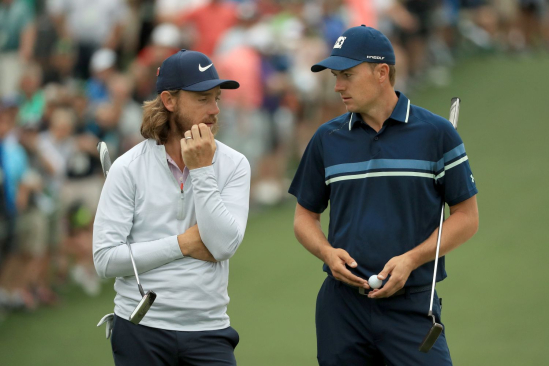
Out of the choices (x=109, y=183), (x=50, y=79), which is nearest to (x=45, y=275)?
(x=50, y=79)

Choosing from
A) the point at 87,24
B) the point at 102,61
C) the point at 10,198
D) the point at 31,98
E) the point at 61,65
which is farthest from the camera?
the point at 87,24

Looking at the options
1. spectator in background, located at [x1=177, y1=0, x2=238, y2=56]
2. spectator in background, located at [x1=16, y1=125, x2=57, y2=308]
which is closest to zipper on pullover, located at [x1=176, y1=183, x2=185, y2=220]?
spectator in background, located at [x1=16, y1=125, x2=57, y2=308]

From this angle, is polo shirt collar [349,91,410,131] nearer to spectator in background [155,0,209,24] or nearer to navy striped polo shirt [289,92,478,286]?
navy striped polo shirt [289,92,478,286]

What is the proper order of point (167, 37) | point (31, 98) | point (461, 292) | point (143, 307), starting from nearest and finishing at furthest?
point (143, 307), point (461, 292), point (31, 98), point (167, 37)

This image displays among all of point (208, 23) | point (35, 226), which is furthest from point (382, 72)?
point (208, 23)

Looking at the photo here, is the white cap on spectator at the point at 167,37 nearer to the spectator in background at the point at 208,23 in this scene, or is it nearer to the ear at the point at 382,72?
the spectator in background at the point at 208,23

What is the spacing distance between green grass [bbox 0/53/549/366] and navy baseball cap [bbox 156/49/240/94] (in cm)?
433

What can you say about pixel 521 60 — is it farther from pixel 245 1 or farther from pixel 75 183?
pixel 75 183

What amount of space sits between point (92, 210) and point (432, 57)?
29.8ft

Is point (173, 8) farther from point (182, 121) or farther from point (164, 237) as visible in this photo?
point (164, 237)

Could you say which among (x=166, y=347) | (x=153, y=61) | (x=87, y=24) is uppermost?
(x=87, y=24)

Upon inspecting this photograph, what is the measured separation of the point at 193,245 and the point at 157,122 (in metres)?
0.64

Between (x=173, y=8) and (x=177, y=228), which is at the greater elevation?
(x=173, y=8)

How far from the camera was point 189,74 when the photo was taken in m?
4.01
